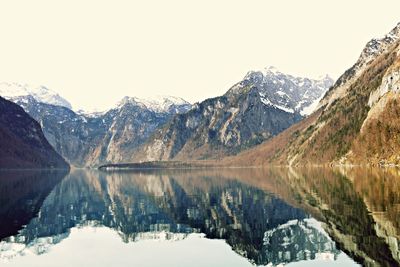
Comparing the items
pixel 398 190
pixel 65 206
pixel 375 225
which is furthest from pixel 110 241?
pixel 398 190

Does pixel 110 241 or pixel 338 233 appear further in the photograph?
pixel 110 241

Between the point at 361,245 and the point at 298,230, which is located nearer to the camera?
the point at 361,245

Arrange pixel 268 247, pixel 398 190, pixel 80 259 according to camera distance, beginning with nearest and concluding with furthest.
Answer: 1. pixel 80 259
2. pixel 268 247
3. pixel 398 190

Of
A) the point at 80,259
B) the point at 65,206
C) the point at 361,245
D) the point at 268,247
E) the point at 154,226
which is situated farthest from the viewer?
the point at 65,206

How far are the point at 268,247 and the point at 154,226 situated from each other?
2406 centimetres

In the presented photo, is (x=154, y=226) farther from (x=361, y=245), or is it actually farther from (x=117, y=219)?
(x=361, y=245)

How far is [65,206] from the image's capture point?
331 feet

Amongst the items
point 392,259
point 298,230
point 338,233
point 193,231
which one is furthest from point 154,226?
point 392,259

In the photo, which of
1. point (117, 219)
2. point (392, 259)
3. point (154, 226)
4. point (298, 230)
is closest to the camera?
point (392, 259)

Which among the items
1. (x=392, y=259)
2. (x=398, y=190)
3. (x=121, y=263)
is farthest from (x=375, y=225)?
(x=398, y=190)

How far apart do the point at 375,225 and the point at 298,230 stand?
9617mm

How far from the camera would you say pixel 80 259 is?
4766 cm

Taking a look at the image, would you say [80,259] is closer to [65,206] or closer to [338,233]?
[338,233]

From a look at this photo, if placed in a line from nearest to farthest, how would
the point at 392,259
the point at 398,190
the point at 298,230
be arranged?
the point at 392,259 → the point at 298,230 → the point at 398,190
